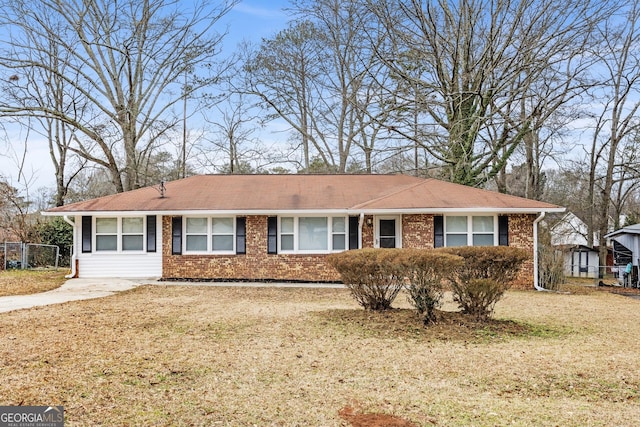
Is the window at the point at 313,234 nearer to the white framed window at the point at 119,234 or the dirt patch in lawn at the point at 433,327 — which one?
the white framed window at the point at 119,234

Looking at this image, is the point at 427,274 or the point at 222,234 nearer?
the point at 427,274

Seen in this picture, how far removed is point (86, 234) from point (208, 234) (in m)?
4.02

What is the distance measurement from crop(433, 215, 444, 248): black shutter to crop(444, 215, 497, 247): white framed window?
207 millimetres

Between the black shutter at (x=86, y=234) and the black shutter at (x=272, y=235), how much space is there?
5941mm

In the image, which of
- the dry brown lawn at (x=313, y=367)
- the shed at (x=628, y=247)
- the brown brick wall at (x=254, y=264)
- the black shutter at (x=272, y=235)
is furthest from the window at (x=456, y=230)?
the shed at (x=628, y=247)

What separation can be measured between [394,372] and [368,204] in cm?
1124

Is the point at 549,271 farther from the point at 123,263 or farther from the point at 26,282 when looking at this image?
the point at 26,282

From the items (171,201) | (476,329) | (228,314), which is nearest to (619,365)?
(476,329)

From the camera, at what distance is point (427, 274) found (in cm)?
855

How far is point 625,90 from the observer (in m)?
25.3

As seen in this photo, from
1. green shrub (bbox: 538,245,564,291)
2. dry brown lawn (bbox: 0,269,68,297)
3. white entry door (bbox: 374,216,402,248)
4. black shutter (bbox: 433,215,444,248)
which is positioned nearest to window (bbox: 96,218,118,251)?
dry brown lawn (bbox: 0,269,68,297)

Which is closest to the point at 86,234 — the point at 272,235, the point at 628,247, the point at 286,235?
the point at 272,235

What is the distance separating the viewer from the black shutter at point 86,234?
17.5 meters

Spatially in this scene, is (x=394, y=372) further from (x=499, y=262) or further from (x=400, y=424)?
(x=499, y=262)
